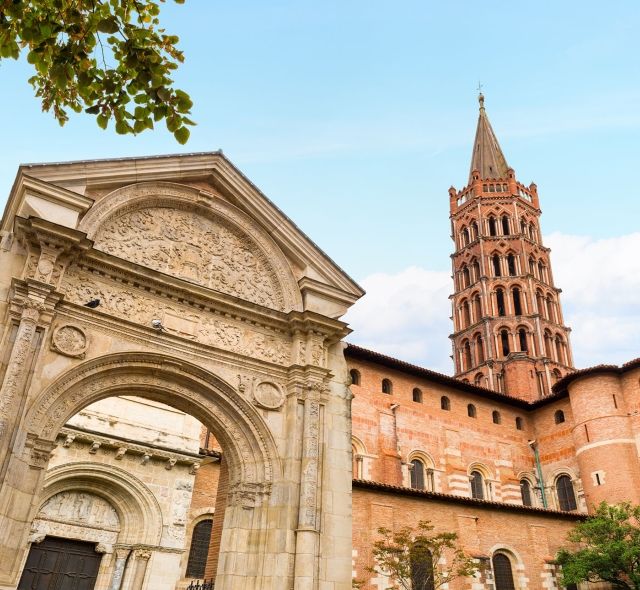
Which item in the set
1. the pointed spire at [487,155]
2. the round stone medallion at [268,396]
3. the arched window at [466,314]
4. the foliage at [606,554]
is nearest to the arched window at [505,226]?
the pointed spire at [487,155]

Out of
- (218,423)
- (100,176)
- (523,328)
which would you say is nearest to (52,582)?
(218,423)

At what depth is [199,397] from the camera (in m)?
13.2

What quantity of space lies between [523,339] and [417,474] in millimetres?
26047

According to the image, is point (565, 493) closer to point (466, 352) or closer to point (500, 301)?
point (466, 352)

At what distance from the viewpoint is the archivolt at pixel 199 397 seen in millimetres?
12000

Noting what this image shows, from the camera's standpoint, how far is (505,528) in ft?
84.4

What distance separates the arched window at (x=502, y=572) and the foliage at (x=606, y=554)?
205 centimetres

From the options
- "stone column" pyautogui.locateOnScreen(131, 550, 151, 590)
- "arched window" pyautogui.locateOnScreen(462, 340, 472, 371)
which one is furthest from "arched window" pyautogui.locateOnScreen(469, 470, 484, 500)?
"arched window" pyautogui.locateOnScreen(462, 340, 472, 371)

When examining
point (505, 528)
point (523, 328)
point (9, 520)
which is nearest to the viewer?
point (9, 520)

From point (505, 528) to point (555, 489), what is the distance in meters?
10.8

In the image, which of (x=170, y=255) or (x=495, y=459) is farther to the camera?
(x=495, y=459)

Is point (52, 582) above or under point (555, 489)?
under

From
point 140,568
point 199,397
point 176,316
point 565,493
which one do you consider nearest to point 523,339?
point 565,493

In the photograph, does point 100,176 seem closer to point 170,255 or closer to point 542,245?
point 170,255
